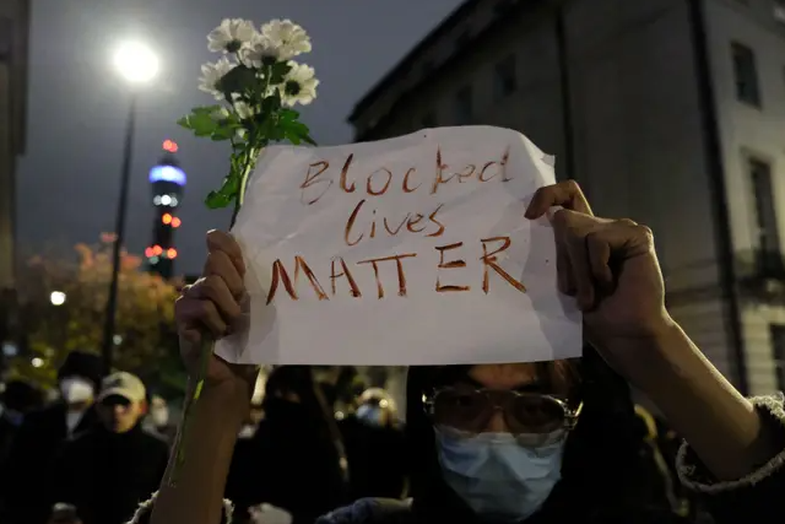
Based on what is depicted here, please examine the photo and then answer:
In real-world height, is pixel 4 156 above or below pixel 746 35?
above

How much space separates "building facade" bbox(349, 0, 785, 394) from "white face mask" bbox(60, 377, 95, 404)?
8896 mm

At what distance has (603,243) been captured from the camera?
1123 mm

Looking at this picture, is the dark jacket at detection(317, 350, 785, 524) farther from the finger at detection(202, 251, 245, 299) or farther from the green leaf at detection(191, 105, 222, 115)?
the green leaf at detection(191, 105, 222, 115)

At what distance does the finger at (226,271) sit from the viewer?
1.28 metres

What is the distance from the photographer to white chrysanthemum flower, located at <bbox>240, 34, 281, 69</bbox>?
1473mm

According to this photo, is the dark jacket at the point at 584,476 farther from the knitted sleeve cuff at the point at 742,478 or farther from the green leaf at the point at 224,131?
the green leaf at the point at 224,131

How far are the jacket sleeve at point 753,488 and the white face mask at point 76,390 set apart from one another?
4467 mm

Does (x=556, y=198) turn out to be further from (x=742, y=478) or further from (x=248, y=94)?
(x=248, y=94)

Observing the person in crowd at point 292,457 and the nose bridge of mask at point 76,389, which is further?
the nose bridge of mask at point 76,389

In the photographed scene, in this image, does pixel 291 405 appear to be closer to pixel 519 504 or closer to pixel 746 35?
pixel 519 504

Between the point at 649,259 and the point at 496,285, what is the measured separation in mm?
266

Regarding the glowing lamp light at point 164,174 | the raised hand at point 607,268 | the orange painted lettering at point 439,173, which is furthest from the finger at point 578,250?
the glowing lamp light at point 164,174

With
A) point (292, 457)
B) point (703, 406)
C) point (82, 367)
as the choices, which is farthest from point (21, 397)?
point (703, 406)

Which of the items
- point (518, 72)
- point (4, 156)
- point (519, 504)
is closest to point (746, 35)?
point (518, 72)
